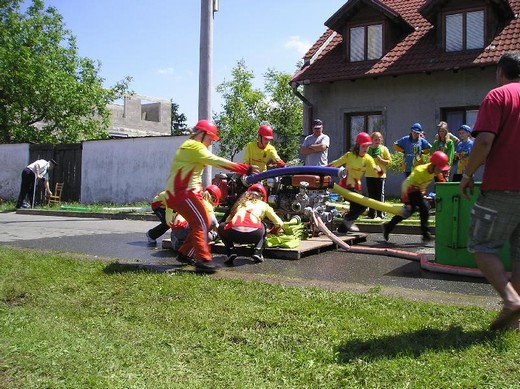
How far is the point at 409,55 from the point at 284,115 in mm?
24341

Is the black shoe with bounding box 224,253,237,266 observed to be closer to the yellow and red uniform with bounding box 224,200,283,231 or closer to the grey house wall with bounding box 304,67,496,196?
the yellow and red uniform with bounding box 224,200,283,231

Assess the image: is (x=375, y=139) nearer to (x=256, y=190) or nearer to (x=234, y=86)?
(x=256, y=190)

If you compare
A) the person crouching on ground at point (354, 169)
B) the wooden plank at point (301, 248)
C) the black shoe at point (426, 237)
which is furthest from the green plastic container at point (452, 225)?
the person crouching on ground at point (354, 169)

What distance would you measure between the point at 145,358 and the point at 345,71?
19.5 metres

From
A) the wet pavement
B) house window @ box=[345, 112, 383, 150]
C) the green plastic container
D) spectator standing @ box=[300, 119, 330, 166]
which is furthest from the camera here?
house window @ box=[345, 112, 383, 150]

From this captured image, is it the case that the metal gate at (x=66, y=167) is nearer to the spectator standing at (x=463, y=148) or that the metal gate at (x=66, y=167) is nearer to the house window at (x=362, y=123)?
the house window at (x=362, y=123)

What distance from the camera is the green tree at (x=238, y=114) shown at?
43.0 meters

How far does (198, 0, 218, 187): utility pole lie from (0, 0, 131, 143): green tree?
66.5ft

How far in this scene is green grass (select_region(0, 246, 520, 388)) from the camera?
11.3ft

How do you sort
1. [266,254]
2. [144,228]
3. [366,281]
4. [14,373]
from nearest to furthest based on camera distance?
1. [14,373]
2. [366,281]
3. [266,254]
4. [144,228]

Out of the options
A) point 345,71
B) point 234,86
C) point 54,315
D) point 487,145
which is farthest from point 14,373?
point 234,86

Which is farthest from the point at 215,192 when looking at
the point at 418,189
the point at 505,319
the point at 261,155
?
the point at 505,319

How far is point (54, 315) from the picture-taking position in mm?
4840

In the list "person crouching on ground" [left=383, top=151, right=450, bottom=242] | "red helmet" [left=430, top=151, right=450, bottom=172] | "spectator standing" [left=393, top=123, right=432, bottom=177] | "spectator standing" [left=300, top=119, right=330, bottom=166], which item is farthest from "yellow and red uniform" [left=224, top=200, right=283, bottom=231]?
"spectator standing" [left=393, top=123, right=432, bottom=177]
